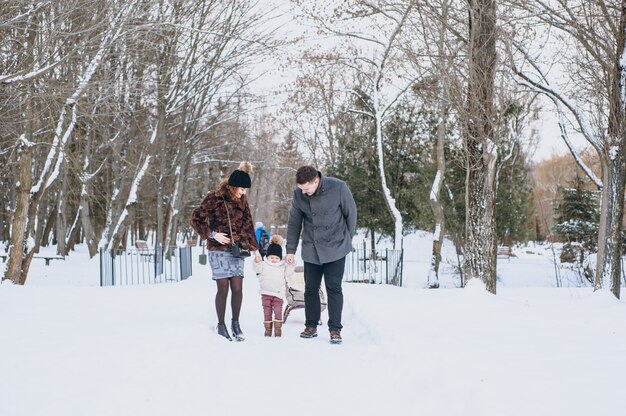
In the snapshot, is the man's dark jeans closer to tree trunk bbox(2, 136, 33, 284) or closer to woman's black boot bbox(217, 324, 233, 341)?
woman's black boot bbox(217, 324, 233, 341)

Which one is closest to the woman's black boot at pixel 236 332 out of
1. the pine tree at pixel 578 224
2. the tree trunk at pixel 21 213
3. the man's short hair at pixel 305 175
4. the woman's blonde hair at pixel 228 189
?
the woman's blonde hair at pixel 228 189

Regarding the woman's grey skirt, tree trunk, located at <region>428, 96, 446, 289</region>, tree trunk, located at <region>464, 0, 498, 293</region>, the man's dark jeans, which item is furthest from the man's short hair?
tree trunk, located at <region>428, 96, 446, 289</region>

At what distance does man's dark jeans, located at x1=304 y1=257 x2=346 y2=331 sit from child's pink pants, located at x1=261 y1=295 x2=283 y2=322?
0.39m

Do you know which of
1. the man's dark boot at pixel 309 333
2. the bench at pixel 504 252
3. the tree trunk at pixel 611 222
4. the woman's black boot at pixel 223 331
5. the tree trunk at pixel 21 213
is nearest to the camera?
the woman's black boot at pixel 223 331

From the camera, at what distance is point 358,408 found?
4.61 metres

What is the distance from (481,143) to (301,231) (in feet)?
18.5

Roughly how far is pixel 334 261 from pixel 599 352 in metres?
2.74

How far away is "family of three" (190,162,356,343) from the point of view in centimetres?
723

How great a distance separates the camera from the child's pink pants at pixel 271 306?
25.6 feet

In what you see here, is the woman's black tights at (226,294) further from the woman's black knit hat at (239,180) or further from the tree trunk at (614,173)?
the tree trunk at (614,173)

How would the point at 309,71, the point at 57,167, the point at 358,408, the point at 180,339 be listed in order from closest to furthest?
1. the point at 358,408
2. the point at 180,339
3. the point at 57,167
4. the point at 309,71

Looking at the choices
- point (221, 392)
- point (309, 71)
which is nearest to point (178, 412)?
point (221, 392)

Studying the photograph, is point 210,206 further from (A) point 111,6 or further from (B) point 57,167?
(B) point 57,167

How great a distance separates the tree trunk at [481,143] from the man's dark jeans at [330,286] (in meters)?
5.59
